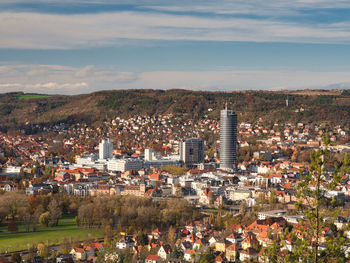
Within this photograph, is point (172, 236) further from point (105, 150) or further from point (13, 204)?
point (105, 150)

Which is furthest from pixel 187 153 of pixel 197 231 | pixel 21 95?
pixel 21 95

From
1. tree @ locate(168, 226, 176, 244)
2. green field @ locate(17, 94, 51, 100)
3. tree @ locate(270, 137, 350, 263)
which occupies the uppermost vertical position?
green field @ locate(17, 94, 51, 100)

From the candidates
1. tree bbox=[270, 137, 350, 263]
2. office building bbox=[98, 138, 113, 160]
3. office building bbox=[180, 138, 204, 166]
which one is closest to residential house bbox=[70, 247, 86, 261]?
tree bbox=[270, 137, 350, 263]

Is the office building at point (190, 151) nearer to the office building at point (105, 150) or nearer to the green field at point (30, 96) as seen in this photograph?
the office building at point (105, 150)

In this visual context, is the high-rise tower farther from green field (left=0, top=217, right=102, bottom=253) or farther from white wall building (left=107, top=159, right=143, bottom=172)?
green field (left=0, top=217, right=102, bottom=253)

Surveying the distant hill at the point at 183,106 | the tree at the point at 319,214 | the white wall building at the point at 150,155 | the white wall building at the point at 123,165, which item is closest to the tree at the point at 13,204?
the white wall building at the point at 123,165

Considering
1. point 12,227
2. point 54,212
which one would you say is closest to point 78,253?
point 12,227

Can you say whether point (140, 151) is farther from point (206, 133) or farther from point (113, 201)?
point (113, 201)
